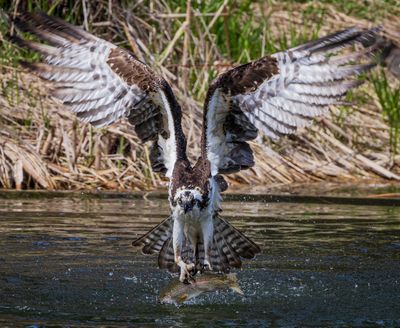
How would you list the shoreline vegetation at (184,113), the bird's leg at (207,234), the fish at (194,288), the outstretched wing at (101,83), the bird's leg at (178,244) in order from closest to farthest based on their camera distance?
the fish at (194,288) < the bird's leg at (178,244) < the bird's leg at (207,234) < the outstretched wing at (101,83) < the shoreline vegetation at (184,113)

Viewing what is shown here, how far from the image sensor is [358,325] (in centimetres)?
572

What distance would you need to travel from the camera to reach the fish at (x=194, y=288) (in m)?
6.32

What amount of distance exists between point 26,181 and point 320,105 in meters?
4.22

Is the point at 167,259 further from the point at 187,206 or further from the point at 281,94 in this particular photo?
the point at 281,94

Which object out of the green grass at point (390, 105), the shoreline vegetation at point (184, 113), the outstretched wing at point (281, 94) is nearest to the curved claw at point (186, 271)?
the outstretched wing at point (281, 94)

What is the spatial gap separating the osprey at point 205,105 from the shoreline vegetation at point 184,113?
9.40 ft

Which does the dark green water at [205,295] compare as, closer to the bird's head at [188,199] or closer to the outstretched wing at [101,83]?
the bird's head at [188,199]

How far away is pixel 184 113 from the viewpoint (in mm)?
11781

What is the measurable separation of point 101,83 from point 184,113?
A: 4173 millimetres

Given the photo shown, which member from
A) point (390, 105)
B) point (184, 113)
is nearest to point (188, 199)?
point (184, 113)

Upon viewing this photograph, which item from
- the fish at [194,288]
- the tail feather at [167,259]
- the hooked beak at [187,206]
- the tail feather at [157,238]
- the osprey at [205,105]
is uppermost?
the osprey at [205,105]

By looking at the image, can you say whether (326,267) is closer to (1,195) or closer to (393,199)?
(393,199)

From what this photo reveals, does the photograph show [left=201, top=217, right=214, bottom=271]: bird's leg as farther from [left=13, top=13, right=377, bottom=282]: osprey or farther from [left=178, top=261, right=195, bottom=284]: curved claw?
[left=178, top=261, right=195, bottom=284]: curved claw

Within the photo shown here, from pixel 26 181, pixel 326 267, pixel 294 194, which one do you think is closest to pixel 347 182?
pixel 294 194
